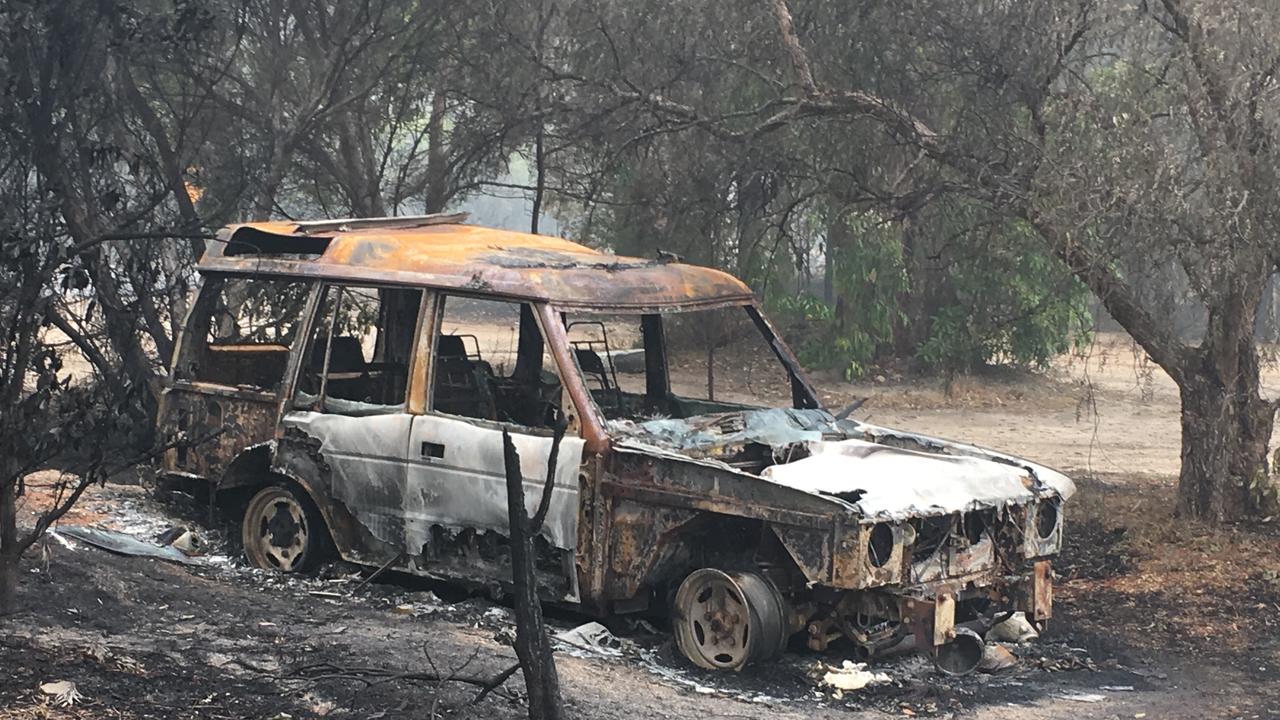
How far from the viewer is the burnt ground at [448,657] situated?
536cm

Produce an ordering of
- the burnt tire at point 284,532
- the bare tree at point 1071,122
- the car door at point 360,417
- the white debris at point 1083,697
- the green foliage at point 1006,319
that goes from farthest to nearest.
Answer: the green foliage at point 1006,319, the bare tree at point 1071,122, the burnt tire at point 284,532, the car door at point 360,417, the white debris at point 1083,697

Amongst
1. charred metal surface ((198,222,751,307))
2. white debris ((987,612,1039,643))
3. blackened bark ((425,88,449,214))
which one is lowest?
white debris ((987,612,1039,643))

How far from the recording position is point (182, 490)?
8.98 metres

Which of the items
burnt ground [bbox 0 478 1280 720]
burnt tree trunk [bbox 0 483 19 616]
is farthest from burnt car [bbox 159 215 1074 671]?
burnt tree trunk [bbox 0 483 19 616]

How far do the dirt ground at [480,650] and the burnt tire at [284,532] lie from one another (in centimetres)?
16

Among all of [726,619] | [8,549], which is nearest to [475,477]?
[726,619]

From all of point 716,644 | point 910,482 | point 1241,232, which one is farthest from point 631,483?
point 1241,232

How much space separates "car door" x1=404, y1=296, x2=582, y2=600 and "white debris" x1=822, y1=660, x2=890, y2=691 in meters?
1.28

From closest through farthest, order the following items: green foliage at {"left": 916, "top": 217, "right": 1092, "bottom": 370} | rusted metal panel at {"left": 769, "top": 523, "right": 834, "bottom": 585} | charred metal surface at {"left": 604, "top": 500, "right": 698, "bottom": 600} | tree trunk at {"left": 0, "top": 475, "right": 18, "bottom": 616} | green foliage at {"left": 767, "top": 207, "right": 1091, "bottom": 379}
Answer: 1. tree trunk at {"left": 0, "top": 475, "right": 18, "bottom": 616}
2. rusted metal panel at {"left": 769, "top": 523, "right": 834, "bottom": 585}
3. charred metal surface at {"left": 604, "top": 500, "right": 698, "bottom": 600}
4. green foliage at {"left": 916, "top": 217, "right": 1092, "bottom": 370}
5. green foliage at {"left": 767, "top": 207, "right": 1091, "bottom": 379}

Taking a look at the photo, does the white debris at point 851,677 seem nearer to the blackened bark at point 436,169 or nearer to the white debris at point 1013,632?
the white debris at point 1013,632

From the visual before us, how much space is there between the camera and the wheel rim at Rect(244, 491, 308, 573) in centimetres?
823

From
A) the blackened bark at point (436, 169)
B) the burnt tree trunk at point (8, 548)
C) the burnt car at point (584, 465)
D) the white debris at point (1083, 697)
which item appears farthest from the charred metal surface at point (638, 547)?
the blackened bark at point (436, 169)

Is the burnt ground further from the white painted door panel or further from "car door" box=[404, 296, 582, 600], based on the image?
the white painted door panel

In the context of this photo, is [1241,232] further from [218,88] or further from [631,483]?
[218,88]
